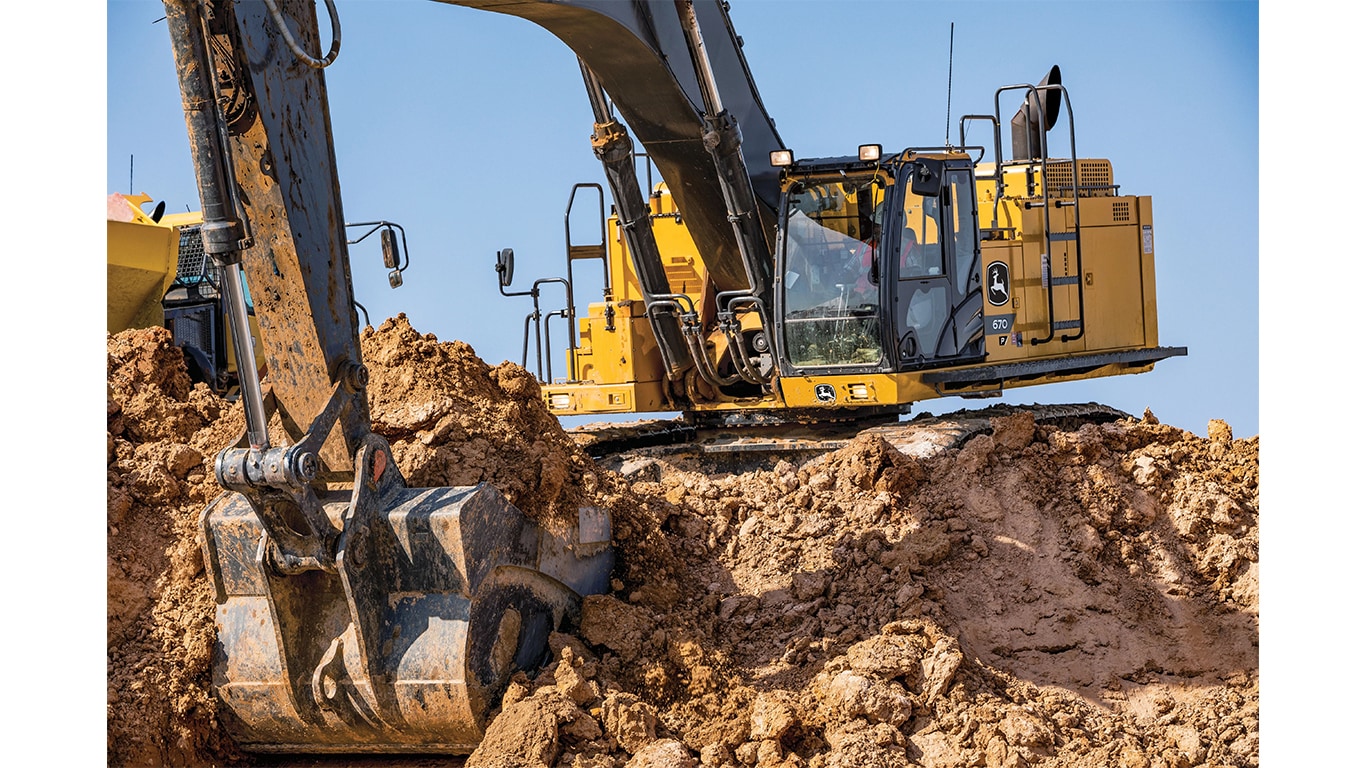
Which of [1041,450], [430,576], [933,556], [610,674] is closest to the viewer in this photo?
[430,576]

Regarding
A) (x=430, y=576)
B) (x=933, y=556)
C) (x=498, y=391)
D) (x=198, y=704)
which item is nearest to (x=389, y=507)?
(x=430, y=576)

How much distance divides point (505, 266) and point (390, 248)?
5.55 feet

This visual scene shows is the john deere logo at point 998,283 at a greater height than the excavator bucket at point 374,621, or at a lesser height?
greater

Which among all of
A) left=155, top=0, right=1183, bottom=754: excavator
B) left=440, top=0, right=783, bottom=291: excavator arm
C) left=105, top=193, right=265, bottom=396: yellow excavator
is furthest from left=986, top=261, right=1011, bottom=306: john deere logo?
left=105, top=193, right=265, bottom=396: yellow excavator

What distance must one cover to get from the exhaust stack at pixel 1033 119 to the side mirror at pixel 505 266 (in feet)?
10.9

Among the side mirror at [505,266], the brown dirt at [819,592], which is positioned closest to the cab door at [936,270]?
the brown dirt at [819,592]

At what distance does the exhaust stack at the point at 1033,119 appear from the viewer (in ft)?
28.9

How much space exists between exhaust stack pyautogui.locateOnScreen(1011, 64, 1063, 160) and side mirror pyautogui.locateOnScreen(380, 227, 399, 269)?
4.00m

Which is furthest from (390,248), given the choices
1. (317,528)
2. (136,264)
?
(136,264)

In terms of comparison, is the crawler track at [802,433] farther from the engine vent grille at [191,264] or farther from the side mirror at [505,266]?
the engine vent grille at [191,264]

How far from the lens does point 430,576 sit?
5164 millimetres

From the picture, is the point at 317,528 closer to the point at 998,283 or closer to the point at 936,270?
the point at 936,270

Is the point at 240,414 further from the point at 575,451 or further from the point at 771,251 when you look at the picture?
the point at 771,251

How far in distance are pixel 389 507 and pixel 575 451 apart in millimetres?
1482
